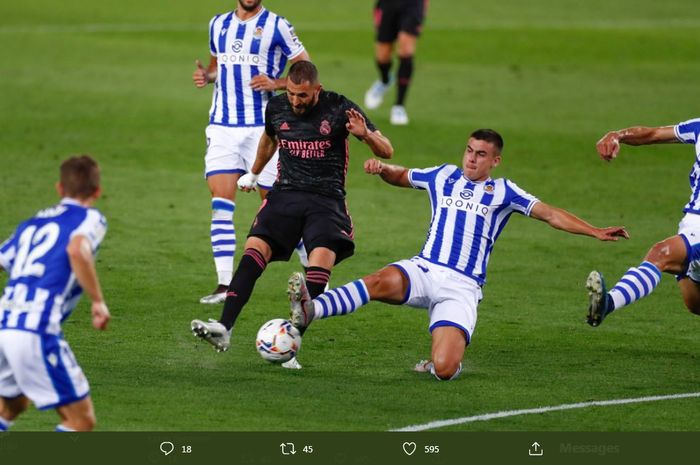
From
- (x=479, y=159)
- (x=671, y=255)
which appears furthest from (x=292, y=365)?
(x=671, y=255)

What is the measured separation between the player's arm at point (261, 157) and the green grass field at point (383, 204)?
1249mm

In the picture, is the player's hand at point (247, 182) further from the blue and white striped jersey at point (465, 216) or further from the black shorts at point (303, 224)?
the blue and white striped jersey at point (465, 216)

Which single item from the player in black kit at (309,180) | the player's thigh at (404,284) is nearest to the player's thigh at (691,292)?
the player's thigh at (404,284)

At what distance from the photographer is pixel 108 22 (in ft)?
113

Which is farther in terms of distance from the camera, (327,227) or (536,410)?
(327,227)

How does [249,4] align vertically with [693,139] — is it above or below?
above

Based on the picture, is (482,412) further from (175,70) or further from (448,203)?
(175,70)

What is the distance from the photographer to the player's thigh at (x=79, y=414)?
298 inches

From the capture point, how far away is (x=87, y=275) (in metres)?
7.36

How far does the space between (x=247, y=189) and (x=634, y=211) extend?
7.67 meters

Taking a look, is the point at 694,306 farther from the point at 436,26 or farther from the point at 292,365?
the point at 436,26

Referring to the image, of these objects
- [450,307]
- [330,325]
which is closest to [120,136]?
[330,325]

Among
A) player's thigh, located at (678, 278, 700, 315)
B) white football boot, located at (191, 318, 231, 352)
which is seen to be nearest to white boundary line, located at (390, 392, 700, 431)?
player's thigh, located at (678, 278, 700, 315)

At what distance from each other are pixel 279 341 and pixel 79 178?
2.63 m
